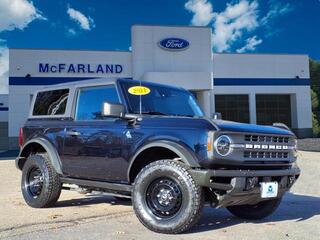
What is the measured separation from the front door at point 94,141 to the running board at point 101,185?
7 cm

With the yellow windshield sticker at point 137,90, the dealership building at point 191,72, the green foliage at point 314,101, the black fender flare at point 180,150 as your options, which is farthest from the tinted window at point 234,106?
the black fender flare at point 180,150

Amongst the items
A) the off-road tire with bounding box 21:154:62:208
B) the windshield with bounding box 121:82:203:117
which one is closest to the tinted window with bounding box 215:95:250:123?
the windshield with bounding box 121:82:203:117

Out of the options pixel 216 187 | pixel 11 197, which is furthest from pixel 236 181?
pixel 11 197

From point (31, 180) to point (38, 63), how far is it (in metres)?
26.7

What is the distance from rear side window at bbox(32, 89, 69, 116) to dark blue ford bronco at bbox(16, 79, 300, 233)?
0.9 inches

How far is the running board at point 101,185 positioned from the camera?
6.36 meters

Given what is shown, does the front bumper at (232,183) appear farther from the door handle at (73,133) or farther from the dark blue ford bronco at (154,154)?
the door handle at (73,133)

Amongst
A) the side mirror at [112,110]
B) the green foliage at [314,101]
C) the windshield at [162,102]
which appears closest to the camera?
the side mirror at [112,110]

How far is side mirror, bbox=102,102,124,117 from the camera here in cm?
609

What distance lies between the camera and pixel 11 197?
950cm

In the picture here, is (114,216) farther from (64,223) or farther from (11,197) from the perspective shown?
(11,197)

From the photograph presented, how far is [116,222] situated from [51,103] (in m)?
2.58

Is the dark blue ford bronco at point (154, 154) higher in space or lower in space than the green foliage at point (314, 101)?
lower

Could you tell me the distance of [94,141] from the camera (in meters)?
6.75
